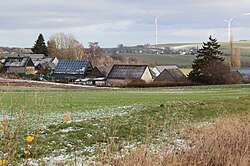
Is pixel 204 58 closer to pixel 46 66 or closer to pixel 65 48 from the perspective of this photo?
pixel 46 66

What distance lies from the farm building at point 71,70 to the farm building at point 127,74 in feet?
36.0

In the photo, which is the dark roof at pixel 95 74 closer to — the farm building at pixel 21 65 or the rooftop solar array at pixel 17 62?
the farm building at pixel 21 65

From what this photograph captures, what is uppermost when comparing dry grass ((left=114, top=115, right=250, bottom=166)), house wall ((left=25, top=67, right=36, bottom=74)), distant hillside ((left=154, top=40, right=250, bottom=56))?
distant hillside ((left=154, top=40, right=250, bottom=56))

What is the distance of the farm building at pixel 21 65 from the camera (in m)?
114

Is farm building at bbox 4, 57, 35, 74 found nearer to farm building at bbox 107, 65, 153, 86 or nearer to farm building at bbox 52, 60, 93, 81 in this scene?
farm building at bbox 52, 60, 93, 81

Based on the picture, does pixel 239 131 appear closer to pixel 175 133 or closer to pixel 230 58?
pixel 175 133

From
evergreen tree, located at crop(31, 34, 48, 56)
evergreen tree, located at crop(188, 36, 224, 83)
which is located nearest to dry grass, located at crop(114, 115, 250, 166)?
evergreen tree, located at crop(188, 36, 224, 83)

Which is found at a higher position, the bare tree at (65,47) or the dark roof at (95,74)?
the bare tree at (65,47)

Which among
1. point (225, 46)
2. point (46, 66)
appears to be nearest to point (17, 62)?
point (46, 66)

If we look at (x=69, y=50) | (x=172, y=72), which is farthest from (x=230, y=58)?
(x=69, y=50)

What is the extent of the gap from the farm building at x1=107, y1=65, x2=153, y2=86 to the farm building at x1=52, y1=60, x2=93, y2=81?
36.0ft

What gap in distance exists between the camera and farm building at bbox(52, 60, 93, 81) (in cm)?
10362

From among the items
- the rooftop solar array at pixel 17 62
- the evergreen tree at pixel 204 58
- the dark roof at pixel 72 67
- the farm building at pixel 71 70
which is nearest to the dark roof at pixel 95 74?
the farm building at pixel 71 70

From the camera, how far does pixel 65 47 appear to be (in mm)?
141375
